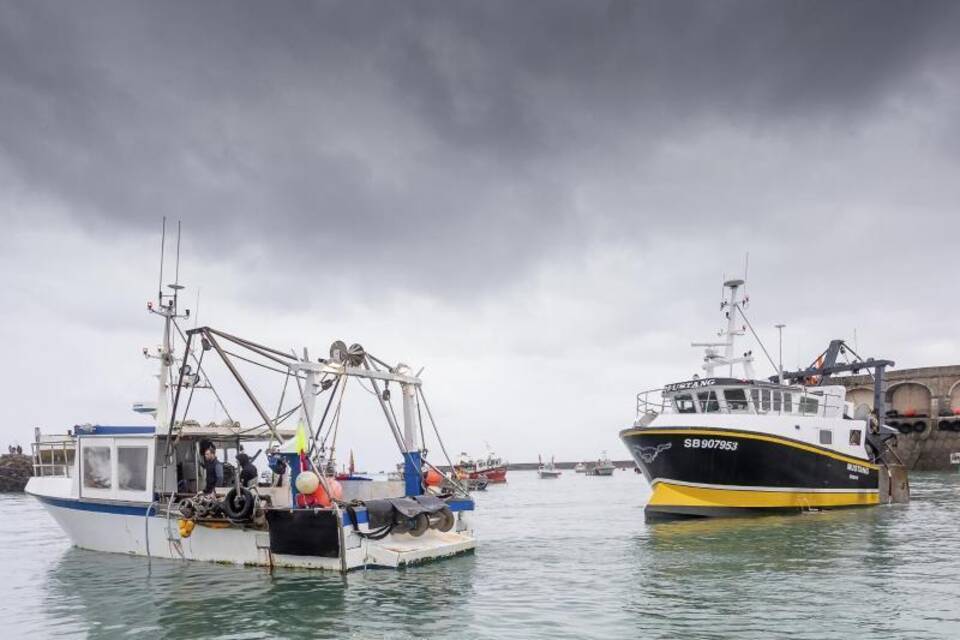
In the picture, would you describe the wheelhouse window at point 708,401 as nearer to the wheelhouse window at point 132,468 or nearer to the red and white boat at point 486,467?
the wheelhouse window at point 132,468

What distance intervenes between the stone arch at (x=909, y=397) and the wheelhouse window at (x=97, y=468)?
256 ft

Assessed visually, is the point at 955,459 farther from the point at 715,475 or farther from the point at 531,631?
the point at 531,631

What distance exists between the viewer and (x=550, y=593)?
1423cm

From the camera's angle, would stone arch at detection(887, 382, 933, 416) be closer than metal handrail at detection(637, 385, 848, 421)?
No

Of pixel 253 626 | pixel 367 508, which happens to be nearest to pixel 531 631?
pixel 253 626

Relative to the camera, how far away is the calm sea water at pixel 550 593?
11.8m

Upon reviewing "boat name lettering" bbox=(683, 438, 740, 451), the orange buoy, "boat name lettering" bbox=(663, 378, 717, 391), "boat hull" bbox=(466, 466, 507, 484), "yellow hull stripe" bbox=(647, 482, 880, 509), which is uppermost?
"boat name lettering" bbox=(663, 378, 717, 391)

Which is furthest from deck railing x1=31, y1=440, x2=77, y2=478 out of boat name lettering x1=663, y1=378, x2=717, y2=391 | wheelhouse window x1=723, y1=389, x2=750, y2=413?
wheelhouse window x1=723, y1=389, x2=750, y2=413

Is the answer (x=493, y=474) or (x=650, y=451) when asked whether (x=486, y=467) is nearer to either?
(x=493, y=474)

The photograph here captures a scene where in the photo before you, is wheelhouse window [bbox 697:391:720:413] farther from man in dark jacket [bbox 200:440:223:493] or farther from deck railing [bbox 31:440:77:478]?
deck railing [bbox 31:440:77:478]

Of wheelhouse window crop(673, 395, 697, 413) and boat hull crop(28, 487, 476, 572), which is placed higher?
wheelhouse window crop(673, 395, 697, 413)

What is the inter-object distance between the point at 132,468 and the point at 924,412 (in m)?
80.1

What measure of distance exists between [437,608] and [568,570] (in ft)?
15.3

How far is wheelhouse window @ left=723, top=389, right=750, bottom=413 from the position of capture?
96.0 ft
